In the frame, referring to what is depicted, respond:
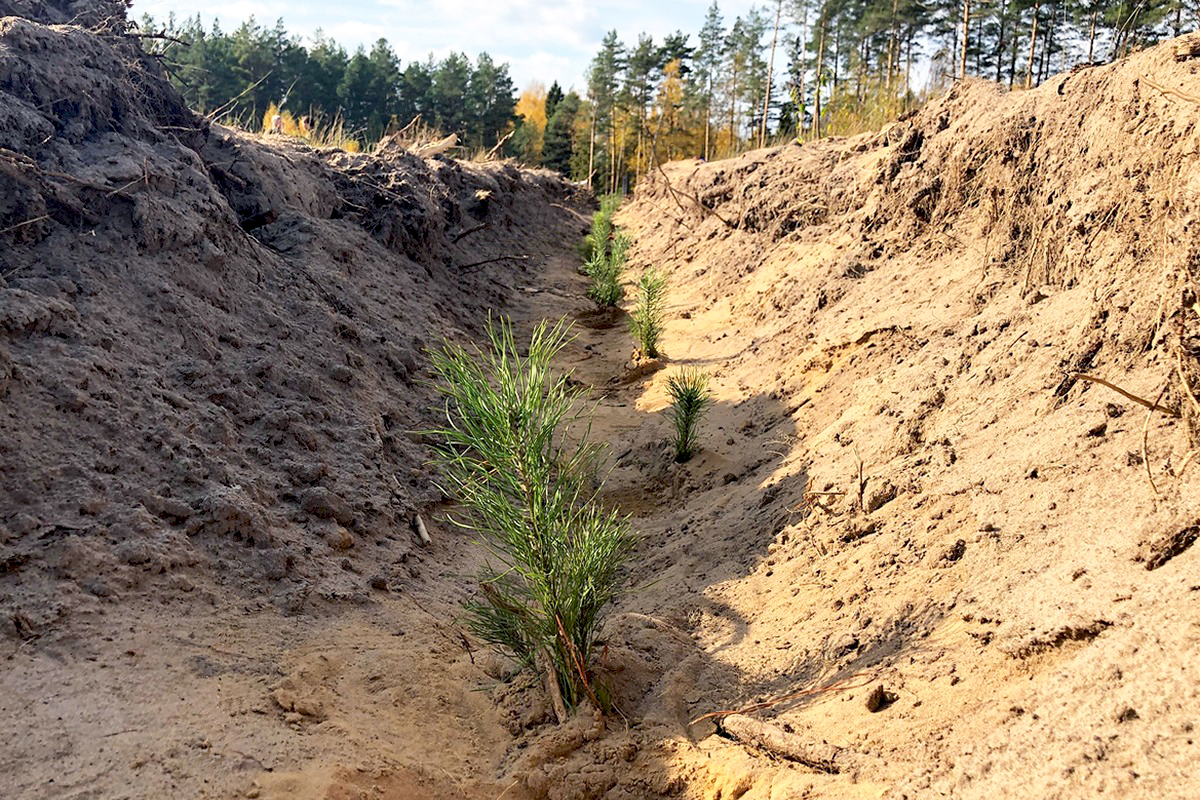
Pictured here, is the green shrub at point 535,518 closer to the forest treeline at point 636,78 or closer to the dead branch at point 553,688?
the dead branch at point 553,688

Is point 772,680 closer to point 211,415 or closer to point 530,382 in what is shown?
point 530,382

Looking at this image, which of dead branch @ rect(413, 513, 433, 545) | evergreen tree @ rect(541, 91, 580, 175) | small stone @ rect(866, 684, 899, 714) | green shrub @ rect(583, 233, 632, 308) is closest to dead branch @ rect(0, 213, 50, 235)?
dead branch @ rect(413, 513, 433, 545)

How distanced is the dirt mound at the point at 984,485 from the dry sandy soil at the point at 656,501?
2 cm

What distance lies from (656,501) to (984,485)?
2.61m

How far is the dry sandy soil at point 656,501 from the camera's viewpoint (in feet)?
7.38

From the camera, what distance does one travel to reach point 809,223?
958 centimetres

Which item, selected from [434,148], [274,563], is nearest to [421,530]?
[274,563]

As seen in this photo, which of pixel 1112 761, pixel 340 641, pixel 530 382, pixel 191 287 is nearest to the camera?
pixel 1112 761

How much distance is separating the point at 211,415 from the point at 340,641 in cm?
167

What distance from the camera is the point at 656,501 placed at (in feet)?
17.9

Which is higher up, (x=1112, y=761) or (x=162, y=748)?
(x=1112, y=761)

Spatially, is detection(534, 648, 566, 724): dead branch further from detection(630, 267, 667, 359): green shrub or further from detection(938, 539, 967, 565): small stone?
detection(630, 267, 667, 359): green shrub

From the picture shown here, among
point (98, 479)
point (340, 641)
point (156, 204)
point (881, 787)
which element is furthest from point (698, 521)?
point (156, 204)

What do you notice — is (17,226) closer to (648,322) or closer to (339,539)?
(339,539)
